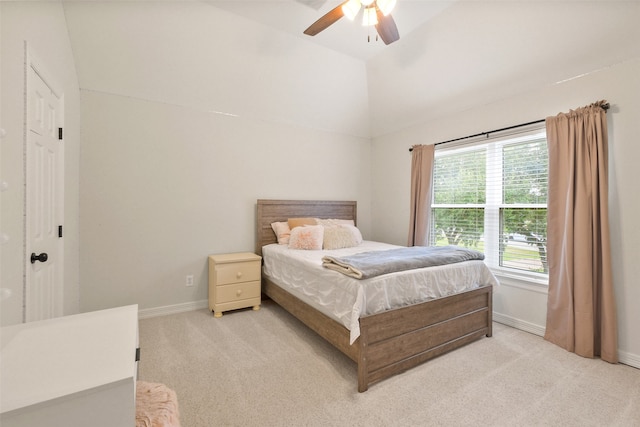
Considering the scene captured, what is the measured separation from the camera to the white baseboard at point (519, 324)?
2.65 meters

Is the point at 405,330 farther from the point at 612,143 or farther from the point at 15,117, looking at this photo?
the point at 15,117

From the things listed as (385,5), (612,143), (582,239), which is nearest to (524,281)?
(582,239)

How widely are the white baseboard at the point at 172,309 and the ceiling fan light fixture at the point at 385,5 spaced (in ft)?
11.1

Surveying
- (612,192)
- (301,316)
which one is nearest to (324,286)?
(301,316)

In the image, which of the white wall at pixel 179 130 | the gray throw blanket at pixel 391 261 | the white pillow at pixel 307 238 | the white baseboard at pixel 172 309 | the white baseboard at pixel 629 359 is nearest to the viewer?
the gray throw blanket at pixel 391 261

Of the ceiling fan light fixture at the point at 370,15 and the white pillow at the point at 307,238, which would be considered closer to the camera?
the ceiling fan light fixture at the point at 370,15

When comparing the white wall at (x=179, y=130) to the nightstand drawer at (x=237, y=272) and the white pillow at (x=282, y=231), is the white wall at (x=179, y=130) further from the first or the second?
the nightstand drawer at (x=237, y=272)

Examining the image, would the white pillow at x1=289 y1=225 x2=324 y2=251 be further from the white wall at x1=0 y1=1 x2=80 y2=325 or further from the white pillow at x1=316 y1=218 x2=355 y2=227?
the white wall at x1=0 y1=1 x2=80 y2=325

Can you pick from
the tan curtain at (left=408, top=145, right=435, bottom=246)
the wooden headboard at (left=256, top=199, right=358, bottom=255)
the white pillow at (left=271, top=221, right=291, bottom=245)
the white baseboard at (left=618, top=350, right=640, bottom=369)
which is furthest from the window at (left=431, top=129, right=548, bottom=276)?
the white pillow at (left=271, top=221, right=291, bottom=245)

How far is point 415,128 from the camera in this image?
3.86 meters

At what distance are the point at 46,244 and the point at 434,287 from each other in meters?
2.84

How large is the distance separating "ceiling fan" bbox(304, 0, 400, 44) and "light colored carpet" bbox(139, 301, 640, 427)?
259 cm

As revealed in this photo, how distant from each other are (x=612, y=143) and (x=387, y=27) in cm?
208

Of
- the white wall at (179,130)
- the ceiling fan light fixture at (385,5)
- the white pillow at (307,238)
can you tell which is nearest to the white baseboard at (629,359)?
the white pillow at (307,238)
